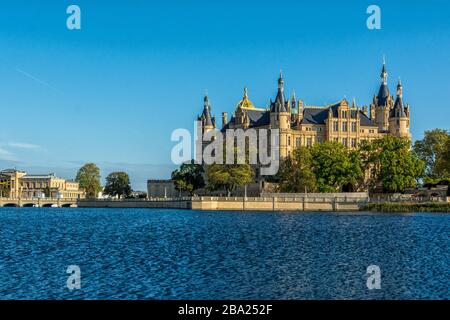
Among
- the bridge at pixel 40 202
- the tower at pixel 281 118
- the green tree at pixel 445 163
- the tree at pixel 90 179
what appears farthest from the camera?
the tree at pixel 90 179

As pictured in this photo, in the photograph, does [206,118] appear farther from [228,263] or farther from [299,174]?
[228,263]

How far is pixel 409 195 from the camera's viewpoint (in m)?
111

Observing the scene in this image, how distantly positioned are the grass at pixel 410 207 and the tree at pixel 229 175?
21.9 metres

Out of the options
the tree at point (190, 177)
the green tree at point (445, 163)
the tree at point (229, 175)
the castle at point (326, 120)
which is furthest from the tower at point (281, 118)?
the green tree at point (445, 163)

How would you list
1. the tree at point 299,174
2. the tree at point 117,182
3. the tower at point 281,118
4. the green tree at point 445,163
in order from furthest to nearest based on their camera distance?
1. the tree at point 117,182
2. the tower at point 281,118
3. the green tree at point 445,163
4. the tree at point 299,174

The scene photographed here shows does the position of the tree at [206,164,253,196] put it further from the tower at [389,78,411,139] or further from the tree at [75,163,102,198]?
the tree at [75,163,102,198]

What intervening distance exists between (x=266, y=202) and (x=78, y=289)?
268ft

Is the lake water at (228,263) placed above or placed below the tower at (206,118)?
below

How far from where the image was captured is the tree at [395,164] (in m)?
113

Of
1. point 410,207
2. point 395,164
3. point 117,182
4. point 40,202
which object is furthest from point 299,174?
Result: point 40,202

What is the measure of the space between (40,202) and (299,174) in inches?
3534

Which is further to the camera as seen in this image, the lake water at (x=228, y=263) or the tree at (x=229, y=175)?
the tree at (x=229, y=175)

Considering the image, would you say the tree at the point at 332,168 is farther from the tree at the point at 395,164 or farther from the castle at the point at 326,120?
the castle at the point at 326,120
